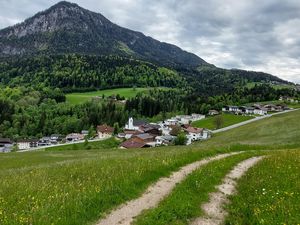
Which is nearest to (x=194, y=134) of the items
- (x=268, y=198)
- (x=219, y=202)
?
(x=219, y=202)

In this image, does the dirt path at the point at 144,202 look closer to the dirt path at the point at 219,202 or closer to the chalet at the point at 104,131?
the dirt path at the point at 219,202

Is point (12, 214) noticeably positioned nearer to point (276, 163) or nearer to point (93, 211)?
point (93, 211)

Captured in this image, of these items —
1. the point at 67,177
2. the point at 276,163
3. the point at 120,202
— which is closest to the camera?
the point at 120,202

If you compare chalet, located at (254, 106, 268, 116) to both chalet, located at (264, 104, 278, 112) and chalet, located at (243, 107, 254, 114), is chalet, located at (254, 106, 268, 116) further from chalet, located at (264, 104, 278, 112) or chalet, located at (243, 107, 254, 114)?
chalet, located at (264, 104, 278, 112)

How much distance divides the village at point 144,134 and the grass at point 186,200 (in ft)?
235

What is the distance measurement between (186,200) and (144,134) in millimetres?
110708

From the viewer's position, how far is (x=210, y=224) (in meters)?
11.8

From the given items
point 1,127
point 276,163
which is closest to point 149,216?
point 276,163

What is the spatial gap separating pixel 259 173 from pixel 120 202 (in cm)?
1061

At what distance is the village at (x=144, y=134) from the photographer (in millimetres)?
109038

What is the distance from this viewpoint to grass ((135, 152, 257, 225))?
11586 millimetres

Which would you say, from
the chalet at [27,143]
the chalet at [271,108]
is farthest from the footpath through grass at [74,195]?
the chalet at [271,108]

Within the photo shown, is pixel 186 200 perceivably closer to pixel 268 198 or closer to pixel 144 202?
pixel 144 202

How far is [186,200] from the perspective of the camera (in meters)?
13.7
